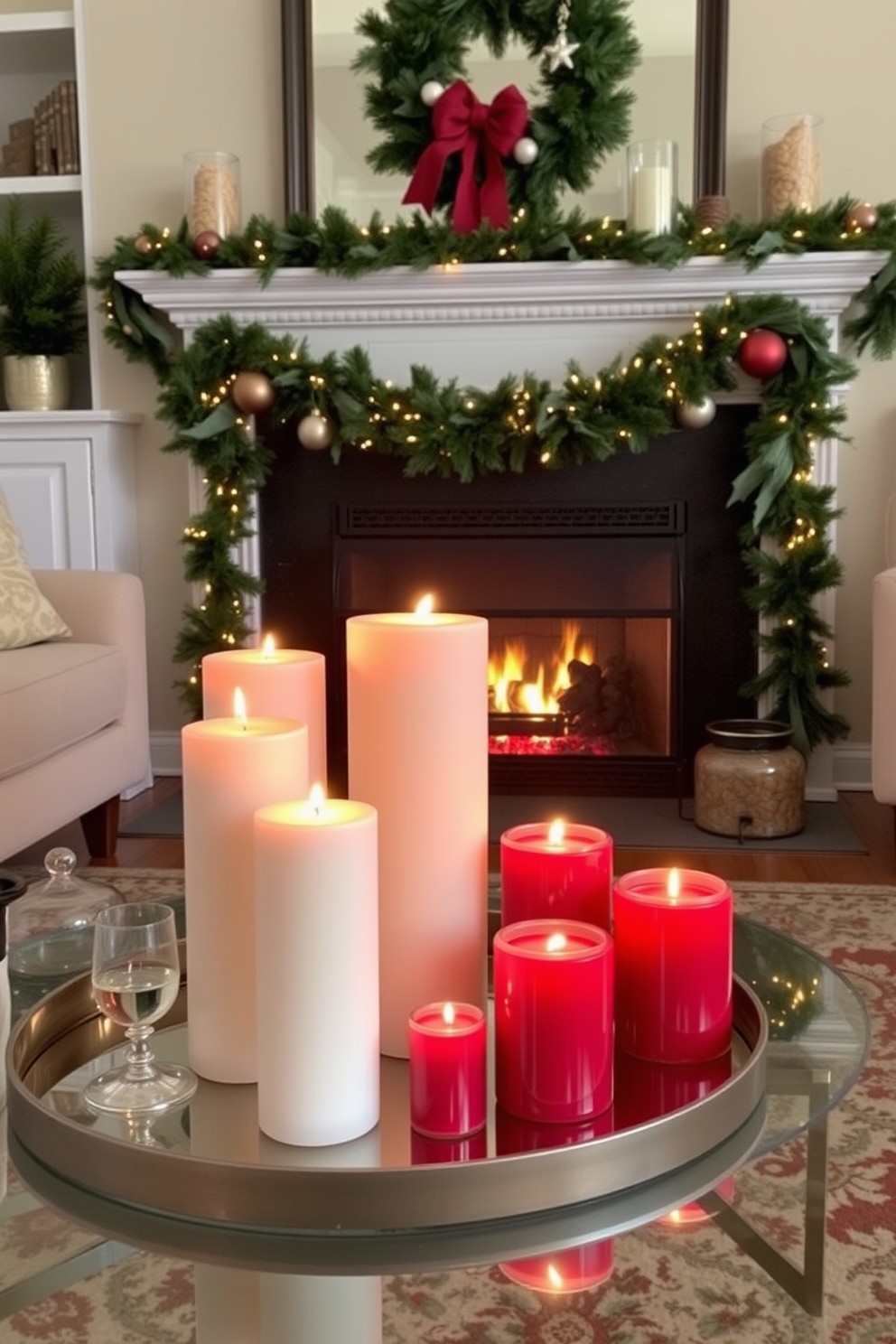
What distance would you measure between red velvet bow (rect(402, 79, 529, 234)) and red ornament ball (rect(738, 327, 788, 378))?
0.63m

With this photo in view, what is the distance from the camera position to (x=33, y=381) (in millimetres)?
3553

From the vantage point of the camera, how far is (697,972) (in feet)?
3.12

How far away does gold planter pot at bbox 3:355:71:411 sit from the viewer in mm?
3549

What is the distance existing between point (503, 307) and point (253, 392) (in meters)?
0.63

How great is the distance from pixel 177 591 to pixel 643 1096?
2951 millimetres

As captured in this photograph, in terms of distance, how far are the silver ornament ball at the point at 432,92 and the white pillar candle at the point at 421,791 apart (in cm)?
263

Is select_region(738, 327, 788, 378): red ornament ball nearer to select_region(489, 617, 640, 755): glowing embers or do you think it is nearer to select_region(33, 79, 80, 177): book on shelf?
select_region(489, 617, 640, 755): glowing embers

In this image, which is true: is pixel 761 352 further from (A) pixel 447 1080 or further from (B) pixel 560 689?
(A) pixel 447 1080

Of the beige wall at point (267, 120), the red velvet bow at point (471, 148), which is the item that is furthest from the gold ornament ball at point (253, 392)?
the red velvet bow at point (471, 148)

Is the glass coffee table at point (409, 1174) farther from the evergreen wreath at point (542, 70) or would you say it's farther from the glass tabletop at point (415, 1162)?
the evergreen wreath at point (542, 70)

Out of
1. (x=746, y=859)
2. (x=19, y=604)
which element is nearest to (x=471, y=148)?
(x=19, y=604)

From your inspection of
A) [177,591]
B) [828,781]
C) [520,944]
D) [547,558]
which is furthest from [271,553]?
[520,944]

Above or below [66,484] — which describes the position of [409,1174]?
below

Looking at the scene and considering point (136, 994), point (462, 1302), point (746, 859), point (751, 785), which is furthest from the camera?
point (751, 785)
